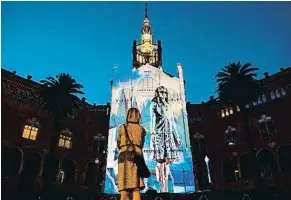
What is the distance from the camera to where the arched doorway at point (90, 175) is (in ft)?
132

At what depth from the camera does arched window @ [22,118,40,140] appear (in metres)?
35.6

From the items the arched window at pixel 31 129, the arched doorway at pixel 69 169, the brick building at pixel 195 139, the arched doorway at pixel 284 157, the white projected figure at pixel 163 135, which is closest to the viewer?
the arched doorway at pixel 284 157

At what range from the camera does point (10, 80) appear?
3600cm

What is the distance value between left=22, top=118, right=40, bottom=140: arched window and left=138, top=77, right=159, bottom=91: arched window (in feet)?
58.2

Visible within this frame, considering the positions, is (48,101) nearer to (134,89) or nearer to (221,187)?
(134,89)

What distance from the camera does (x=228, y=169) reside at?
3925 centimetres

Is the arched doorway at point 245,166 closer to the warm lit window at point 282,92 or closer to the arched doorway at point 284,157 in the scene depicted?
the arched doorway at point 284,157

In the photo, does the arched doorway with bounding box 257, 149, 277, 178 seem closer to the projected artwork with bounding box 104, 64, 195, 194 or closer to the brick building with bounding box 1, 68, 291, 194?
the brick building with bounding box 1, 68, 291, 194

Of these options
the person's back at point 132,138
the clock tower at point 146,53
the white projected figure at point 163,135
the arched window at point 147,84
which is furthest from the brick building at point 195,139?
the person's back at point 132,138

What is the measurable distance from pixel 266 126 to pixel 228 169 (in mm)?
7725

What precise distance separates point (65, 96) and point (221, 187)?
76.3 ft

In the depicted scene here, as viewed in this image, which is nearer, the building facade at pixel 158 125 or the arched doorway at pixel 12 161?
the arched doorway at pixel 12 161

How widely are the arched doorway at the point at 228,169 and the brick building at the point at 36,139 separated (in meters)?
17.1

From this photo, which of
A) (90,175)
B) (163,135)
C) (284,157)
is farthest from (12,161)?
(284,157)
